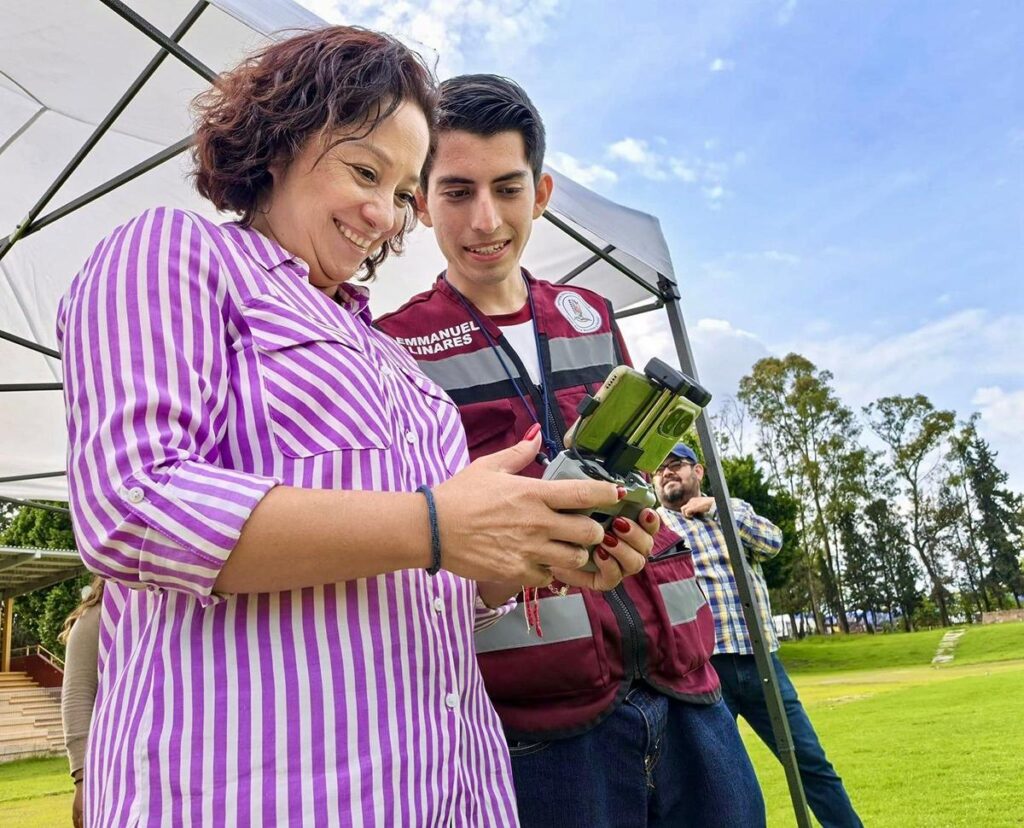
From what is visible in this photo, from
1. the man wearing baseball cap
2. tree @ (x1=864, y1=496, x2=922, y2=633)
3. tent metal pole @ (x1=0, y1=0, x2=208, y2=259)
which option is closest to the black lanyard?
tent metal pole @ (x1=0, y1=0, x2=208, y2=259)

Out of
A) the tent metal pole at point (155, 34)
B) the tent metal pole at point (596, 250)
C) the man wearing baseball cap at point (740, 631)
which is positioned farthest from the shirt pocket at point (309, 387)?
the man wearing baseball cap at point (740, 631)

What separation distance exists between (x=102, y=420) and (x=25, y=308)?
4.25 m

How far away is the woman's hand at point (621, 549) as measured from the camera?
97cm

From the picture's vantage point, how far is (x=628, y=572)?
1004 millimetres

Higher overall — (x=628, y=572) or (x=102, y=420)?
(x=102, y=420)

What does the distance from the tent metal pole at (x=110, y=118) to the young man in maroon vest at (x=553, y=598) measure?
5.33ft

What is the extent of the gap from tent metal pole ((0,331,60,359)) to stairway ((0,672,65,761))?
14989 mm

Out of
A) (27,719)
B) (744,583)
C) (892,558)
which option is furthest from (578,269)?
(892,558)

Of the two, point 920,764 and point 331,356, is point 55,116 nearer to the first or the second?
point 331,356

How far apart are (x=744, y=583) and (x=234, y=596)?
235 centimetres

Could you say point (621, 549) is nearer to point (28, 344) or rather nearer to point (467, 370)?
point (467, 370)

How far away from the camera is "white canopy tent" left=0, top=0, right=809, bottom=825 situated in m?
2.83

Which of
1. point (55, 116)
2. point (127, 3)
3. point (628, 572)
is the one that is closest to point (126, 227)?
point (628, 572)

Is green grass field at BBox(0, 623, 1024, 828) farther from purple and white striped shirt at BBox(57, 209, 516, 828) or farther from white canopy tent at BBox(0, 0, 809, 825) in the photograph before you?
purple and white striped shirt at BBox(57, 209, 516, 828)
